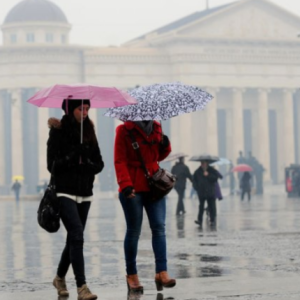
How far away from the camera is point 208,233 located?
20.7m

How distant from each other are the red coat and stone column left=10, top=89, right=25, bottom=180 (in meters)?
74.1

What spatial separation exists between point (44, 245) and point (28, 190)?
218 ft

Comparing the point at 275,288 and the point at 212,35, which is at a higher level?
the point at 212,35

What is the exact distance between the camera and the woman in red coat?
11.0m

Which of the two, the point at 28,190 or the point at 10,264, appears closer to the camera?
the point at 10,264

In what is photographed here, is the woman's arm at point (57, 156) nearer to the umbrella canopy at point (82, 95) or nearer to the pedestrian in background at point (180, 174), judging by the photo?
the umbrella canopy at point (82, 95)

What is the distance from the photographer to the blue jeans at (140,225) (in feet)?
36.2

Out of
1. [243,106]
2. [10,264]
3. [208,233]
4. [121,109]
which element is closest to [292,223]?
[208,233]

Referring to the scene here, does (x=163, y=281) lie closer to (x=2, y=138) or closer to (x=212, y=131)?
(x=212, y=131)

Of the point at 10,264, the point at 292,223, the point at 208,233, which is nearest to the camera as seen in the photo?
the point at 10,264

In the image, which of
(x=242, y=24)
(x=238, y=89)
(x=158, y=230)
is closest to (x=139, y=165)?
(x=158, y=230)

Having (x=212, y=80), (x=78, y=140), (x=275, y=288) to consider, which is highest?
(x=212, y=80)

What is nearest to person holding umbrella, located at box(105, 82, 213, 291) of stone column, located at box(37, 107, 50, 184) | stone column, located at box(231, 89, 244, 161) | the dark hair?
the dark hair

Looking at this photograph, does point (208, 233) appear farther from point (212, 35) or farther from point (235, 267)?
point (212, 35)
